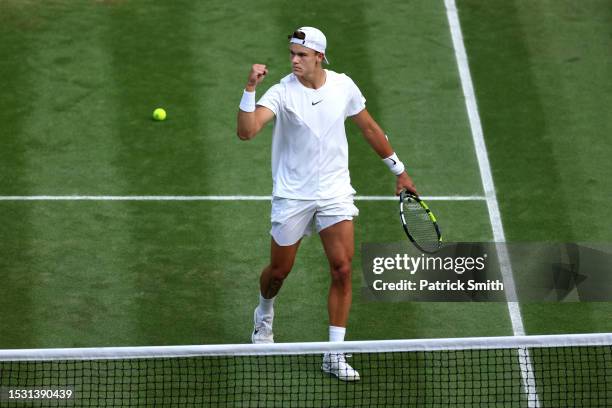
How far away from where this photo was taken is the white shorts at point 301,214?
36.3 ft

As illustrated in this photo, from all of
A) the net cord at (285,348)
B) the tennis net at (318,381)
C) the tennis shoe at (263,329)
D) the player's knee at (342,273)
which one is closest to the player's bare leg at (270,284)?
the tennis shoe at (263,329)

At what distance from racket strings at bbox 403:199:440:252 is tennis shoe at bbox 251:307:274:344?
5.09 feet

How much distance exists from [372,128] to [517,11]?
680 centimetres

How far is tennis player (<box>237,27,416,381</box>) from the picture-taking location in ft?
35.9

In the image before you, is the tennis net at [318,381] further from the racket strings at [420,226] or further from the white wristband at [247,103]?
the white wristband at [247,103]

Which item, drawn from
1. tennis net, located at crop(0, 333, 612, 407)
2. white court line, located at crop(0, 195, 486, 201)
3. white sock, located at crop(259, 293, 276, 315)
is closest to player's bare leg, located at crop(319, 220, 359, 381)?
tennis net, located at crop(0, 333, 612, 407)

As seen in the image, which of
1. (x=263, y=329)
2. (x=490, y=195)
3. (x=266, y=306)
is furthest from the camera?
(x=490, y=195)

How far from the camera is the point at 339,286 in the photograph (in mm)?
11219

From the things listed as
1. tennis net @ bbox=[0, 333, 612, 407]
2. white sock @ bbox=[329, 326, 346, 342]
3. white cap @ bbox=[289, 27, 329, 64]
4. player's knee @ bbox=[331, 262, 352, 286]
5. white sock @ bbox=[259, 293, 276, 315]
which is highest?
white cap @ bbox=[289, 27, 329, 64]

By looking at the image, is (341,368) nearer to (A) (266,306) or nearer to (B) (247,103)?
(A) (266,306)

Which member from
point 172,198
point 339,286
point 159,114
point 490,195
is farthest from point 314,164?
point 159,114

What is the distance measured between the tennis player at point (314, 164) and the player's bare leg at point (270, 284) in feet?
0.04

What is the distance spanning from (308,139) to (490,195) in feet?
12.5

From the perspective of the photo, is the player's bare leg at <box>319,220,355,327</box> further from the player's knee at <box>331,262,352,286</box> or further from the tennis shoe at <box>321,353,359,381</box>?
the tennis shoe at <box>321,353,359,381</box>
